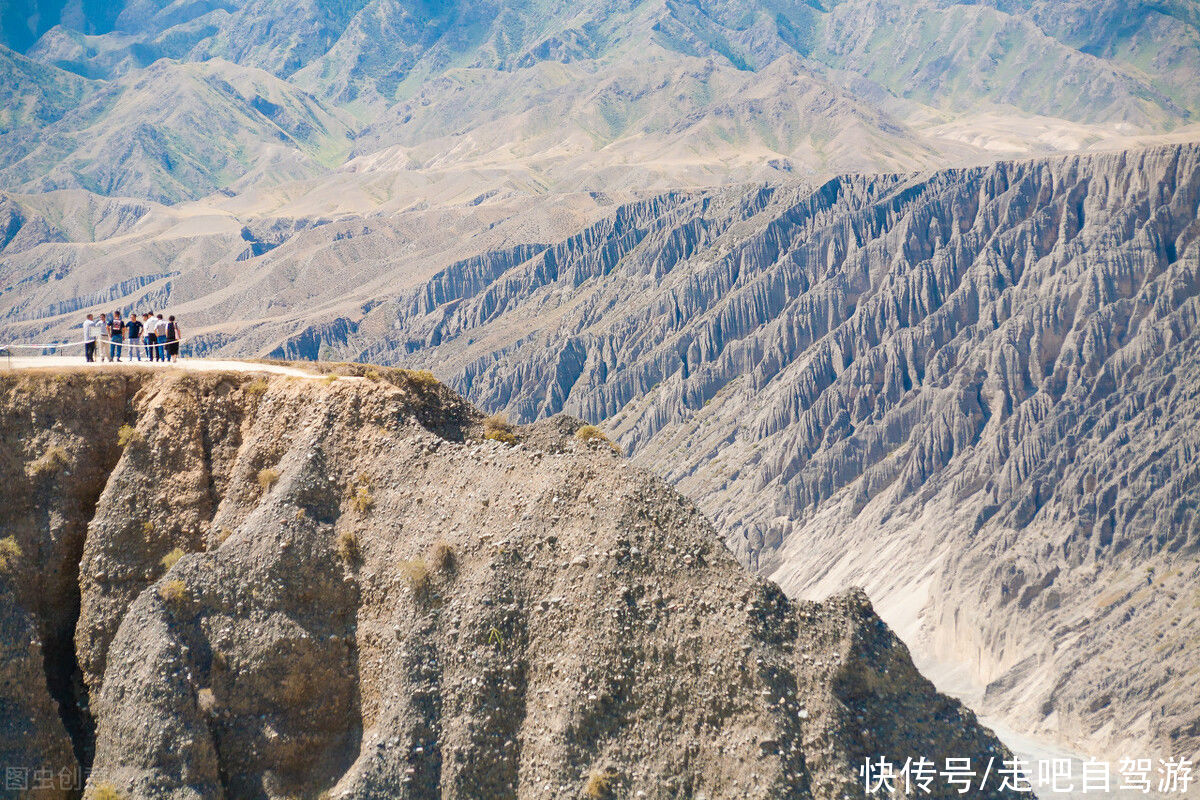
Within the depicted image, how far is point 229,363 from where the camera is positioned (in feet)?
111

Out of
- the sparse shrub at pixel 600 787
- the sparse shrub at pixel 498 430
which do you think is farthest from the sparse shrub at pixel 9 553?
the sparse shrub at pixel 600 787

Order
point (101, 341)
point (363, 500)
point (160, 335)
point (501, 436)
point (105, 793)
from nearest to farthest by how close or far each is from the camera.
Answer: point (105, 793)
point (363, 500)
point (501, 436)
point (101, 341)
point (160, 335)

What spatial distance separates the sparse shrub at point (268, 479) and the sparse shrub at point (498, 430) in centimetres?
524

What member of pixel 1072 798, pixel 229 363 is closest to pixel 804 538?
pixel 1072 798

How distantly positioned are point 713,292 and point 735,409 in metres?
25.0

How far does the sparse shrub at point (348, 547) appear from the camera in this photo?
2727cm

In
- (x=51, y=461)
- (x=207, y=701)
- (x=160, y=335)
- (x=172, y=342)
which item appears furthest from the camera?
(x=160, y=335)

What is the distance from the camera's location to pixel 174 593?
26250mm

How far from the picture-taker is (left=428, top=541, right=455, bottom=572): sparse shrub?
26.0 metres

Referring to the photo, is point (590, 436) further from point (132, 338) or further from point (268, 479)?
point (132, 338)

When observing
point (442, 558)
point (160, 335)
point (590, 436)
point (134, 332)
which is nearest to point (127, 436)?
point (160, 335)

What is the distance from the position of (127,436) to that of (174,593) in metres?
5.78

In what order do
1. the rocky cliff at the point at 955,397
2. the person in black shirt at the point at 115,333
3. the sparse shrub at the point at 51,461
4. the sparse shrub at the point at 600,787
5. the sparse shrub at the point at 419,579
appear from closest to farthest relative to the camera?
1. the sparse shrub at the point at 600,787
2. the sparse shrub at the point at 419,579
3. the sparse shrub at the point at 51,461
4. the person in black shirt at the point at 115,333
5. the rocky cliff at the point at 955,397

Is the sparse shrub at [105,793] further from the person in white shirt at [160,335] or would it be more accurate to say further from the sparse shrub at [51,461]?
the person in white shirt at [160,335]
